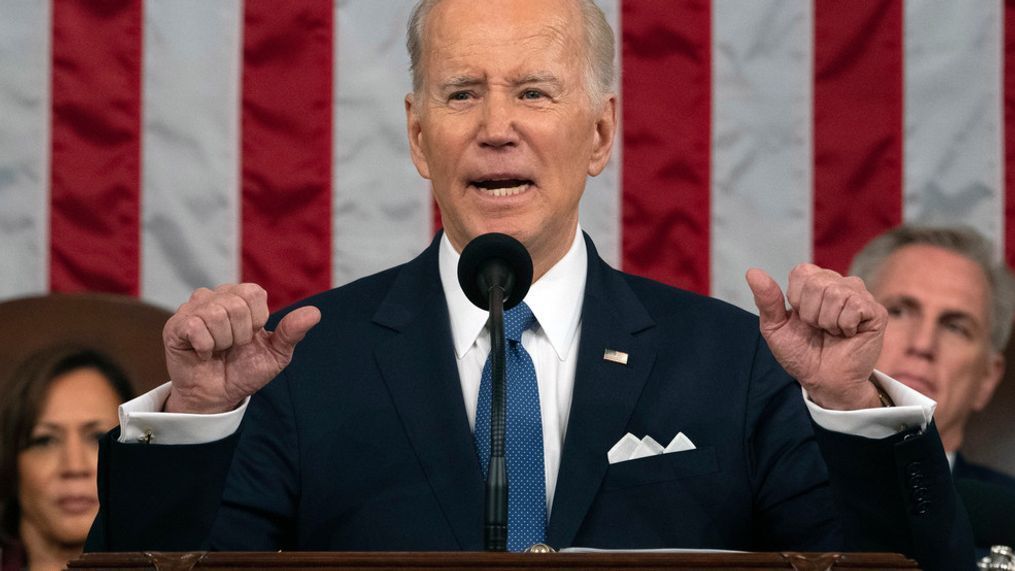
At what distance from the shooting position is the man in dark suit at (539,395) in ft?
7.06

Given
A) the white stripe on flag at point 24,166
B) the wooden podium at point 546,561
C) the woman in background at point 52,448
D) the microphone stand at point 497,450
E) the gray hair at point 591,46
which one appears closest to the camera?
the wooden podium at point 546,561

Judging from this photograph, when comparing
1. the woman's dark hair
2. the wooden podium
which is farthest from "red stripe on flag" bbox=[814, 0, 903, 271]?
the wooden podium

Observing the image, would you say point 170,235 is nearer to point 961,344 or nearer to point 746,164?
point 746,164

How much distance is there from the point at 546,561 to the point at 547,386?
903mm

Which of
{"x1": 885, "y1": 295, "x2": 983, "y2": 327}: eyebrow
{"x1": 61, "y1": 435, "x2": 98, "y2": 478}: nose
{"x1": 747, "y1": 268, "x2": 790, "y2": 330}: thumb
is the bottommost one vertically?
{"x1": 61, "y1": 435, "x2": 98, "y2": 478}: nose

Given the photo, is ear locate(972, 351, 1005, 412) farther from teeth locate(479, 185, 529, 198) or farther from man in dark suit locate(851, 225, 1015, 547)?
teeth locate(479, 185, 529, 198)

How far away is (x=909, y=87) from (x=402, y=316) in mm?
1983

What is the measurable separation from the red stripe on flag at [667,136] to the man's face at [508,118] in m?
1.31

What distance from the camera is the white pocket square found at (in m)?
2.45

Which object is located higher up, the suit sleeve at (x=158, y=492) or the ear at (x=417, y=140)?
the ear at (x=417, y=140)

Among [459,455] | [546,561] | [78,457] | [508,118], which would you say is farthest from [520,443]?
[78,457]

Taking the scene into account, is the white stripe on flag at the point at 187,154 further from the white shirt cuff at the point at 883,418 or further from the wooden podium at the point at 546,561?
the wooden podium at the point at 546,561

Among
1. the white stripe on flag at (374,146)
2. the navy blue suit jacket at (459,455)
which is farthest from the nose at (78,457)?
the navy blue suit jacket at (459,455)

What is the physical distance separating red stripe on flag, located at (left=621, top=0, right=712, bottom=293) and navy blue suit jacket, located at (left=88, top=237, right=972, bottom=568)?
134cm
